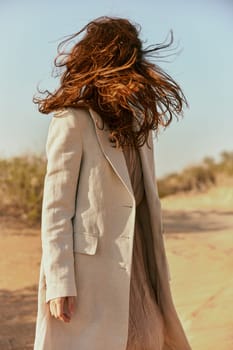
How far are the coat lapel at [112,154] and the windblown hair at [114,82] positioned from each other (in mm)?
23

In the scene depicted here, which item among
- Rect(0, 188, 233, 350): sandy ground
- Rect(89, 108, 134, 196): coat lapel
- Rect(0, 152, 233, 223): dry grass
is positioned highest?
Rect(89, 108, 134, 196): coat lapel

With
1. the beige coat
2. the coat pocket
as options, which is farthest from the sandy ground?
the coat pocket

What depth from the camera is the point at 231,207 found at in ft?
40.1

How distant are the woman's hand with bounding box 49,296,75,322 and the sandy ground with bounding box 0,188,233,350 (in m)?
1.89

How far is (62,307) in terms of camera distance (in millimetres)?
2553

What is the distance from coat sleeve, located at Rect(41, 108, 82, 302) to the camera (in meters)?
2.55

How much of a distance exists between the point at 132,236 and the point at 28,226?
621 centimetres

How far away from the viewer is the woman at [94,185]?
258cm

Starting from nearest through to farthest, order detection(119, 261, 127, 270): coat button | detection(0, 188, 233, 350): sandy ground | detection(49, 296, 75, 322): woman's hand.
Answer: detection(49, 296, 75, 322): woman's hand, detection(119, 261, 127, 270): coat button, detection(0, 188, 233, 350): sandy ground

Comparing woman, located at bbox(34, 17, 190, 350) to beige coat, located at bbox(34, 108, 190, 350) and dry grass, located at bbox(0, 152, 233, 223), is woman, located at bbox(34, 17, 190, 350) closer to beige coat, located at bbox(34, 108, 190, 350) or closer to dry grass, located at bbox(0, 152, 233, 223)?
beige coat, located at bbox(34, 108, 190, 350)

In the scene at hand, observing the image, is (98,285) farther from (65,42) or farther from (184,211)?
(184,211)

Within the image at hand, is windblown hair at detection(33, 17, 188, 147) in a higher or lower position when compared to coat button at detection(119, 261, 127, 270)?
higher

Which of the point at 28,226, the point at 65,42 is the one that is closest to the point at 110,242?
the point at 65,42

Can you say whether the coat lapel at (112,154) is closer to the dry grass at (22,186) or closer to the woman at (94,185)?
the woman at (94,185)
